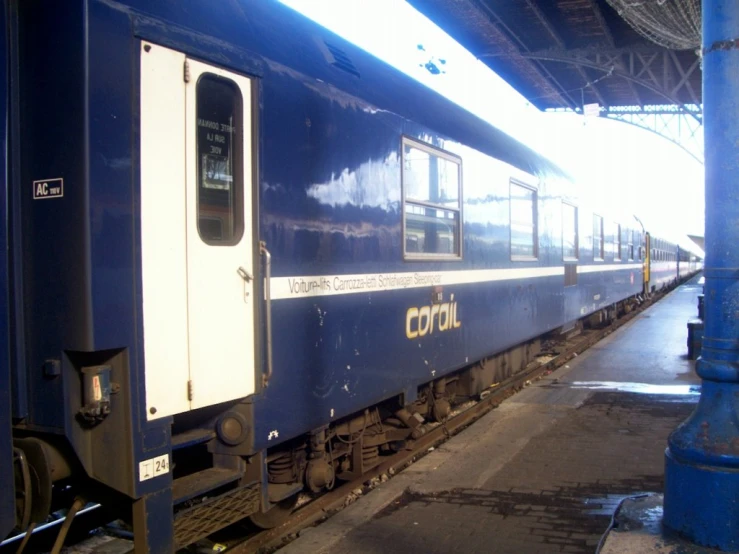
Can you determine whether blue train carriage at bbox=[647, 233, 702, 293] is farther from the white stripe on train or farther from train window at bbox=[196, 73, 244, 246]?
train window at bbox=[196, 73, 244, 246]

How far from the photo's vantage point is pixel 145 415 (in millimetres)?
3035

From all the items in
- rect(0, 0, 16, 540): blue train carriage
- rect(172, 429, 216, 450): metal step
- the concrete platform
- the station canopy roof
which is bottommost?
the concrete platform

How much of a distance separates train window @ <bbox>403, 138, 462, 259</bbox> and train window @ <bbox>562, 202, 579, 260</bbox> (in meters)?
4.96

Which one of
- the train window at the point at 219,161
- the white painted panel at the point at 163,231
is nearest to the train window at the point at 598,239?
the train window at the point at 219,161

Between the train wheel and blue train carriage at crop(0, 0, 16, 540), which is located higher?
blue train carriage at crop(0, 0, 16, 540)

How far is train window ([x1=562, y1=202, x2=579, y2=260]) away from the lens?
10.9 meters

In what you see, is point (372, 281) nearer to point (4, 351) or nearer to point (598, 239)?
point (4, 351)

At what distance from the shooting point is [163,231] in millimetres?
3178

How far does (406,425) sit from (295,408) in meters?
2.34

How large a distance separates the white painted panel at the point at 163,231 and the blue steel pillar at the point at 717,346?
264 centimetres

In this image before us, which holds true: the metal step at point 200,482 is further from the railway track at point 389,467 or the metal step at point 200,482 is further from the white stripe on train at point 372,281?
the white stripe on train at point 372,281

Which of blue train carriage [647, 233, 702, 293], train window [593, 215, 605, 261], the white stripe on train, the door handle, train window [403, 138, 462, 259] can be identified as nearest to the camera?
the door handle

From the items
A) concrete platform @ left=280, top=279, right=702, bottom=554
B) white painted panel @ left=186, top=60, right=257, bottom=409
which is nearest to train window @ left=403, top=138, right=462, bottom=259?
concrete platform @ left=280, top=279, right=702, bottom=554

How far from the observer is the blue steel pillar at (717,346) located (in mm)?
3428
